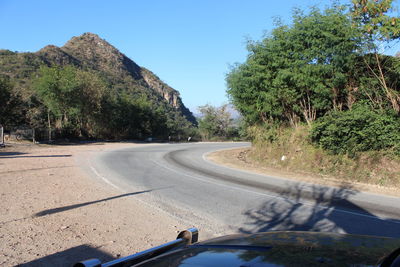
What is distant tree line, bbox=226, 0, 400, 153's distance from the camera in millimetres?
12922

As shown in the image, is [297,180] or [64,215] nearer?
[64,215]

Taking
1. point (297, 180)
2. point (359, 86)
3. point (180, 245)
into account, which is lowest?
point (297, 180)

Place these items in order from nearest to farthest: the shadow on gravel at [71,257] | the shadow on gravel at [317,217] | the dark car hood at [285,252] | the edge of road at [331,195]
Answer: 1. the dark car hood at [285,252]
2. the shadow on gravel at [71,257]
3. the shadow on gravel at [317,217]
4. the edge of road at [331,195]

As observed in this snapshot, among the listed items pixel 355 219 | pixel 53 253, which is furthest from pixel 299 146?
pixel 53 253

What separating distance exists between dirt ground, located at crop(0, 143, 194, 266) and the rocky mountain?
160 feet

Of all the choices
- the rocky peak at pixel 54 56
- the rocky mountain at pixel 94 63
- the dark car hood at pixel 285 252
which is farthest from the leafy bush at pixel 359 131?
the rocky peak at pixel 54 56

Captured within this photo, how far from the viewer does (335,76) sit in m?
14.9

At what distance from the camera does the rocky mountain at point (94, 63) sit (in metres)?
61.2

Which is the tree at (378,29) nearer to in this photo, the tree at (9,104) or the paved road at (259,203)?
the paved road at (259,203)

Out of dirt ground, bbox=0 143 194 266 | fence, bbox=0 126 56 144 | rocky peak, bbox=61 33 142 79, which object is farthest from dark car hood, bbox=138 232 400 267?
rocky peak, bbox=61 33 142 79

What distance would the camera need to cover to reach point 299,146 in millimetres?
16672

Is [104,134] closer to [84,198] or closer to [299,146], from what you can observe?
[299,146]

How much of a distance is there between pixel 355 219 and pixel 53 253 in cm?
600

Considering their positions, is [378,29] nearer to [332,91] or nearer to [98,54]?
[332,91]
